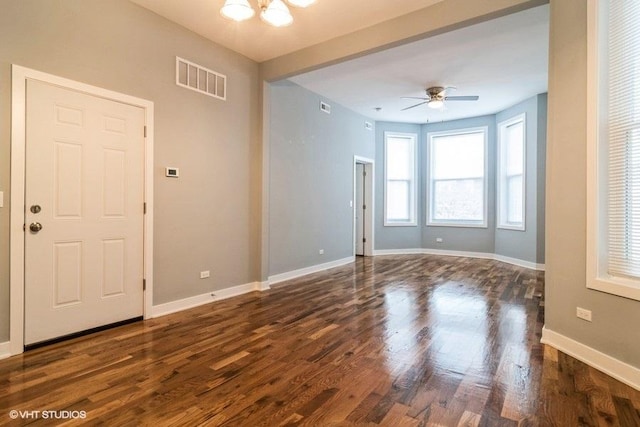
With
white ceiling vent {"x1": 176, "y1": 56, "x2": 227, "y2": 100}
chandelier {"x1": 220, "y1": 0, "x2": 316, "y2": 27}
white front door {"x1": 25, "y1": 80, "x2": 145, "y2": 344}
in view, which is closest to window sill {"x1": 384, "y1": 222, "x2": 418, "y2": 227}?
white ceiling vent {"x1": 176, "y1": 56, "x2": 227, "y2": 100}

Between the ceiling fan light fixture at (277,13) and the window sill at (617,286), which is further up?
the ceiling fan light fixture at (277,13)

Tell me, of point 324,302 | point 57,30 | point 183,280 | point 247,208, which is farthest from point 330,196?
point 57,30

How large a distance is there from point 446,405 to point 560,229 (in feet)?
5.83

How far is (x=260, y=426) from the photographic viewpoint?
1.75 metres

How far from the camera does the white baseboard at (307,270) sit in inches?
204

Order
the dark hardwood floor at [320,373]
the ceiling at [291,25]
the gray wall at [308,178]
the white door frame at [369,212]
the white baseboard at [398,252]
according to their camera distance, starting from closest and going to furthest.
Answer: the dark hardwood floor at [320,373], the ceiling at [291,25], the gray wall at [308,178], the white door frame at [369,212], the white baseboard at [398,252]

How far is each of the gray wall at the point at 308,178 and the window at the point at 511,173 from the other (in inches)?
122

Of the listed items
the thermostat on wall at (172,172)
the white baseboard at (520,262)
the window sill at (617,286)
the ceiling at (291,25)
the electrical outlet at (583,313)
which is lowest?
the white baseboard at (520,262)

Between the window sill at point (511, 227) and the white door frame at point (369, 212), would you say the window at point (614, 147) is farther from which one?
the white door frame at point (369, 212)

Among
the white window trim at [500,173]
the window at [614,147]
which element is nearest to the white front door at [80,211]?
the window at [614,147]

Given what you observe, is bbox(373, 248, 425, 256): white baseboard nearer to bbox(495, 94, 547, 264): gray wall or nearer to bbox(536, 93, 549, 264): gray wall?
bbox(495, 94, 547, 264): gray wall

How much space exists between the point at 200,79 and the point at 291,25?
48.7 inches

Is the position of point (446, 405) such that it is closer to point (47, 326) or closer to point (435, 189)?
point (47, 326)

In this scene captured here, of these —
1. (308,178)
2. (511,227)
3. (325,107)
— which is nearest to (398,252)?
(511,227)
